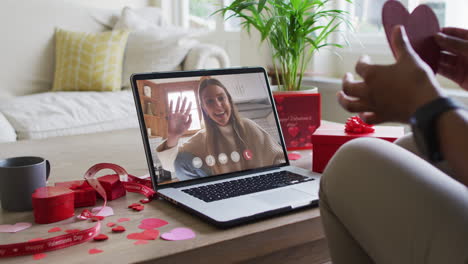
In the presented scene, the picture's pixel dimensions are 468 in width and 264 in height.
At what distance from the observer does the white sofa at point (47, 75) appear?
2.30 metres

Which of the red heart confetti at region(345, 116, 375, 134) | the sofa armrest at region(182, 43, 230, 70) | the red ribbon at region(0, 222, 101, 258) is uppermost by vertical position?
the sofa armrest at region(182, 43, 230, 70)

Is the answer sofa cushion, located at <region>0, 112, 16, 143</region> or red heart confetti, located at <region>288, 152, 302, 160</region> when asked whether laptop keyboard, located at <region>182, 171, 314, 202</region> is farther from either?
sofa cushion, located at <region>0, 112, 16, 143</region>

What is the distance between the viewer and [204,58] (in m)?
2.84

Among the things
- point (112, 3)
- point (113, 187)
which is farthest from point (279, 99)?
point (112, 3)

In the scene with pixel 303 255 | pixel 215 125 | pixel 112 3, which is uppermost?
pixel 112 3

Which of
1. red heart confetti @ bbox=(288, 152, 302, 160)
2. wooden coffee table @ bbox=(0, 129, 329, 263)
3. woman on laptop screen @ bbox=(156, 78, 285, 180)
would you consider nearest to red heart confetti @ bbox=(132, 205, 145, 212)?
wooden coffee table @ bbox=(0, 129, 329, 263)

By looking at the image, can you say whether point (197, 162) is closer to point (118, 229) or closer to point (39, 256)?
point (118, 229)

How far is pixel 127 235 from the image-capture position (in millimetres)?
715

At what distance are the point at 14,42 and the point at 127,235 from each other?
2.51 m

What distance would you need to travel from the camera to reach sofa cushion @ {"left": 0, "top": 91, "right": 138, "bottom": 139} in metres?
2.24

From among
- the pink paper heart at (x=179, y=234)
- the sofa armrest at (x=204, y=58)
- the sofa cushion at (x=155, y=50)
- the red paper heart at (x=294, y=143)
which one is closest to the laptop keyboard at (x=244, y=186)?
the pink paper heart at (x=179, y=234)

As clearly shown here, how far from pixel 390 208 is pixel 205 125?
0.50 meters

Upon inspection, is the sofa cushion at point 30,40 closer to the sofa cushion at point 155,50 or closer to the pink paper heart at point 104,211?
the sofa cushion at point 155,50

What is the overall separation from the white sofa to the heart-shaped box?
60.3 inches
